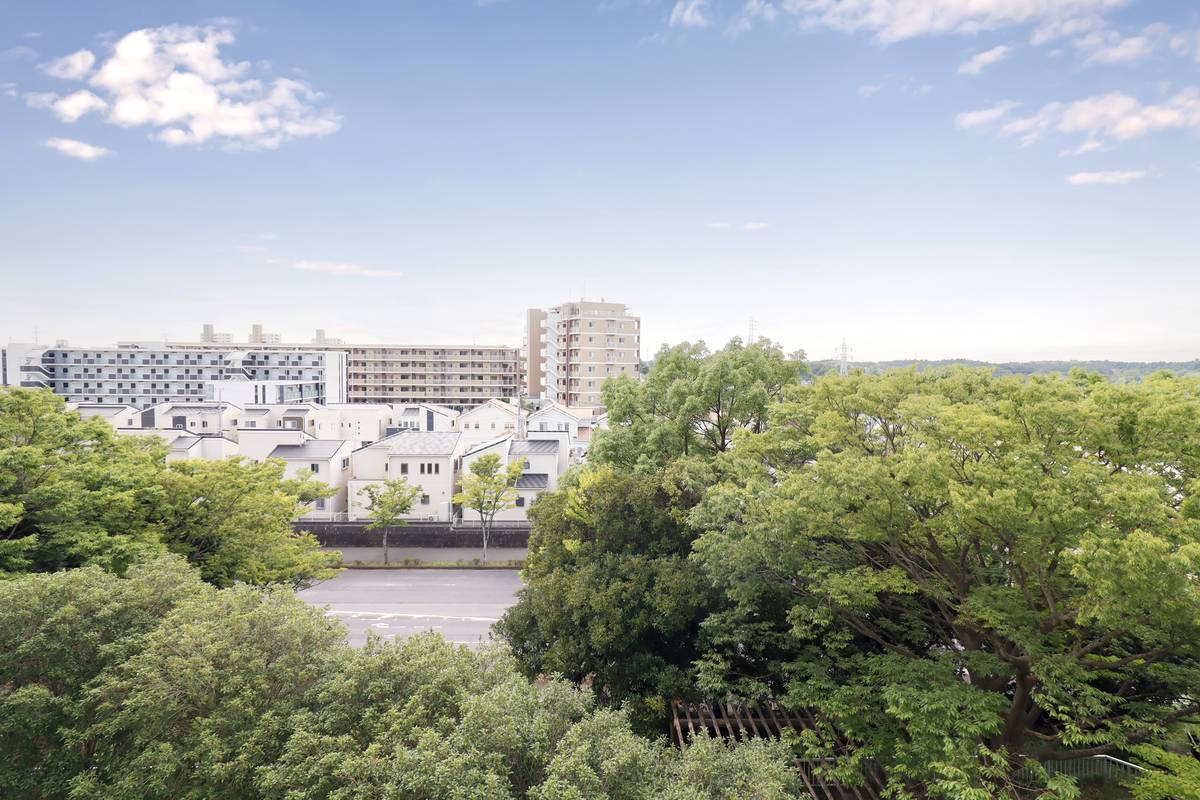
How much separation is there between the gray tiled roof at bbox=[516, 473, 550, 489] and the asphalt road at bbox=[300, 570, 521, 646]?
526cm

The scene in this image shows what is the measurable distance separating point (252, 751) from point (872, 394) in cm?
1100

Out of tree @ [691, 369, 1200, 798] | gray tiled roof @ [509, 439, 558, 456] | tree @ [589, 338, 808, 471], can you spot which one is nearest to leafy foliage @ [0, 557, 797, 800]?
tree @ [691, 369, 1200, 798]

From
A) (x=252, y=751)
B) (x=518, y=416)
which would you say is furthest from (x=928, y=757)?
(x=518, y=416)

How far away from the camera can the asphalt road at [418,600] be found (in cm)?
2080

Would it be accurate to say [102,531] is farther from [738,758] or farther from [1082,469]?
[1082,469]

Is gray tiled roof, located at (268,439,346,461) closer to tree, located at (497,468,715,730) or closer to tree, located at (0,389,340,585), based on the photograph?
tree, located at (0,389,340,585)

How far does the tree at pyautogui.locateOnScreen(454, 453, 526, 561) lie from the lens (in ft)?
94.6

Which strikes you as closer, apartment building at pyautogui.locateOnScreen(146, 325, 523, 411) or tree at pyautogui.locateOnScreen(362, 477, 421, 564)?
tree at pyautogui.locateOnScreen(362, 477, 421, 564)

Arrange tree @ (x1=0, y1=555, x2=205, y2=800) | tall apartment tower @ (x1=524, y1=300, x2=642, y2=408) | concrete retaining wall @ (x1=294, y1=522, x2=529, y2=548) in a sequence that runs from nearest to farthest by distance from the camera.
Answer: tree @ (x1=0, y1=555, x2=205, y2=800) < concrete retaining wall @ (x1=294, y1=522, x2=529, y2=548) < tall apartment tower @ (x1=524, y1=300, x2=642, y2=408)

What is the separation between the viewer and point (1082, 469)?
784cm

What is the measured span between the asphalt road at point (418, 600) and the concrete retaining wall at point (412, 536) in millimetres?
2847

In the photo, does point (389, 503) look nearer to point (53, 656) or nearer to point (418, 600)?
point (418, 600)

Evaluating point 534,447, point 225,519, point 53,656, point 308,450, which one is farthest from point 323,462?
point 53,656

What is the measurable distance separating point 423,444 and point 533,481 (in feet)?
21.2
